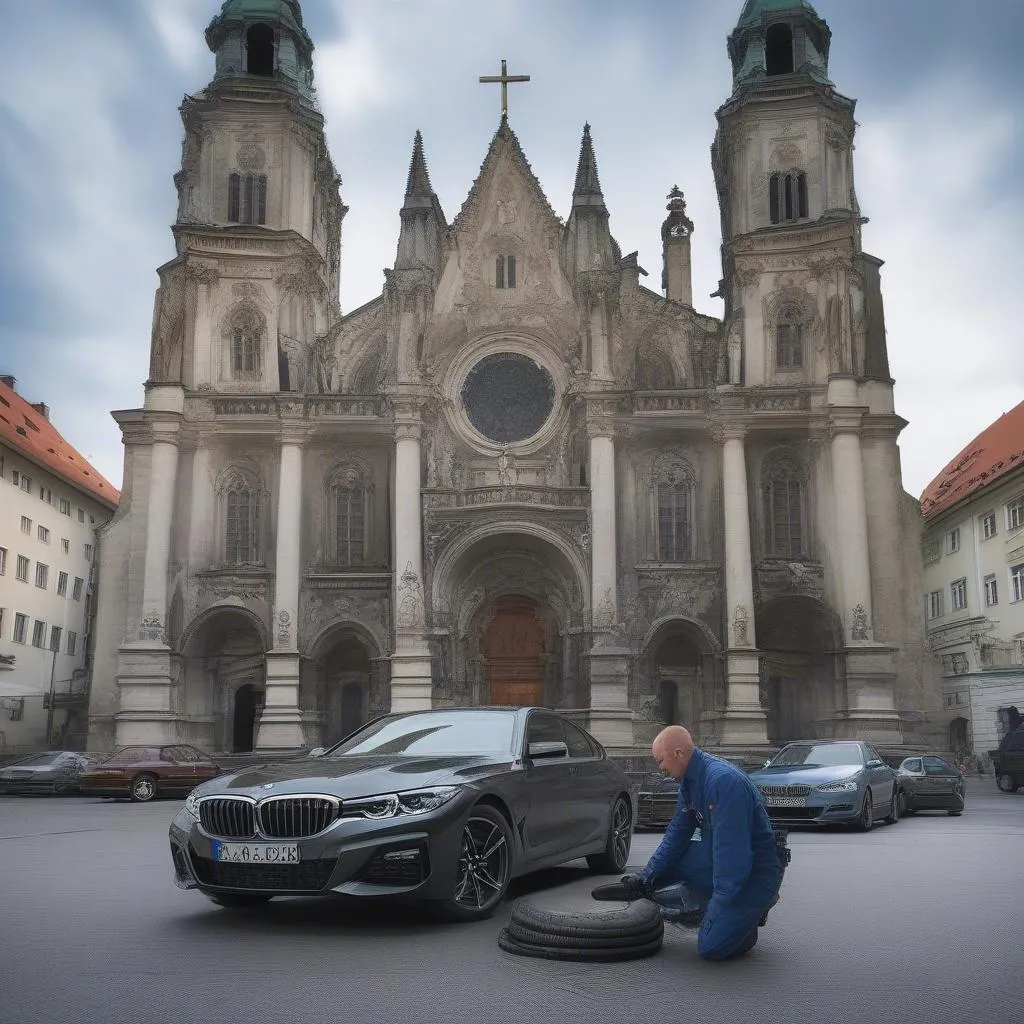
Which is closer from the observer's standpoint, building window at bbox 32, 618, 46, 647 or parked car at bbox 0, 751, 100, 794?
parked car at bbox 0, 751, 100, 794

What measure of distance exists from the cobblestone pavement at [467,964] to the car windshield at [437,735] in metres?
1.26

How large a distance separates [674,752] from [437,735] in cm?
334

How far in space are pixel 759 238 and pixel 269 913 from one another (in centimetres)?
3447

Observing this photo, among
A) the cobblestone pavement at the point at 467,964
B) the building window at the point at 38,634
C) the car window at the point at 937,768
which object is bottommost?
the cobblestone pavement at the point at 467,964

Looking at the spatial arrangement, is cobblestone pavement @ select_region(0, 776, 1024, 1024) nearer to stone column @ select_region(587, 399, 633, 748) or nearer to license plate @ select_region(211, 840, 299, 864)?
license plate @ select_region(211, 840, 299, 864)

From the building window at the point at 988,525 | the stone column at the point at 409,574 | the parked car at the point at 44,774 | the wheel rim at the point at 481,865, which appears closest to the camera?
the wheel rim at the point at 481,865

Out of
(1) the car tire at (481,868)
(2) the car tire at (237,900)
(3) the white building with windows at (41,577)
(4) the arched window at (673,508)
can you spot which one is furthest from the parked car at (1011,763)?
(3) the white building with windows at (41,577)

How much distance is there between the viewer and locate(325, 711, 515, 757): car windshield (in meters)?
9.61

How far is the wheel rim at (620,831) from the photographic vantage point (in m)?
11.1

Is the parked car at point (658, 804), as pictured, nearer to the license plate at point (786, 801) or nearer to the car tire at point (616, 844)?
the license plate at point (786, 801)

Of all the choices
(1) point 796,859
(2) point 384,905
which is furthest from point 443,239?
(2) point 384,905

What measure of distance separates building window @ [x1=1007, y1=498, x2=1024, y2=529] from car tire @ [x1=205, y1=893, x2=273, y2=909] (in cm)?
4022

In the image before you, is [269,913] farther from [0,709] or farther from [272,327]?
[0,709]

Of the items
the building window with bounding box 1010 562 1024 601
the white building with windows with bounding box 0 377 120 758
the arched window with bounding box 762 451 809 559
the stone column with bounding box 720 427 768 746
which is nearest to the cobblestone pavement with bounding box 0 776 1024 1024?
the stone column with bounding box 720 427 768 746
